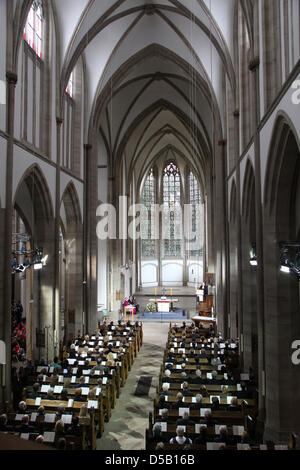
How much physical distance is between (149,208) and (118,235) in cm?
1549

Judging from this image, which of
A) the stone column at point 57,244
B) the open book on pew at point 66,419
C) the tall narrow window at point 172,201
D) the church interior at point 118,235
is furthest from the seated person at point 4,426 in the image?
the tall narrow window at point 172,201

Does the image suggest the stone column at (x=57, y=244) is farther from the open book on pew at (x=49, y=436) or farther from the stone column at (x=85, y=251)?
the open book on pew at (x=49, y=436)

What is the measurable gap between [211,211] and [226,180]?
1094 cm

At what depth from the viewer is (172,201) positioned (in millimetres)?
47250

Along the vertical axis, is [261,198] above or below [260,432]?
above

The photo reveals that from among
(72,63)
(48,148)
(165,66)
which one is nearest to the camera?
(48,148)

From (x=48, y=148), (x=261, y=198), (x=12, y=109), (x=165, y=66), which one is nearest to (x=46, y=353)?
(x=48, y=148)

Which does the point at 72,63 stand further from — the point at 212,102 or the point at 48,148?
the point at 212,102

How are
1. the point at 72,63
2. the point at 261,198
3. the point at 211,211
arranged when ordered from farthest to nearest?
the point at 211,211 < the point at 72,63 < the point at 261,198

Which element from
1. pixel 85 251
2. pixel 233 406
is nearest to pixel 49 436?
pixel 233 406

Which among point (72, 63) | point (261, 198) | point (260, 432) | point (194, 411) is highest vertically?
point (72, 63)

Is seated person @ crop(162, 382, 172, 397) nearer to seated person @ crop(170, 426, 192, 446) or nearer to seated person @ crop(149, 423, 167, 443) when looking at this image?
seated person @ crop(149, 423, 167, 443)

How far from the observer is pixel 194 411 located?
30.1 feet

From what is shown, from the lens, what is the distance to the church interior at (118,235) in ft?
31.0
